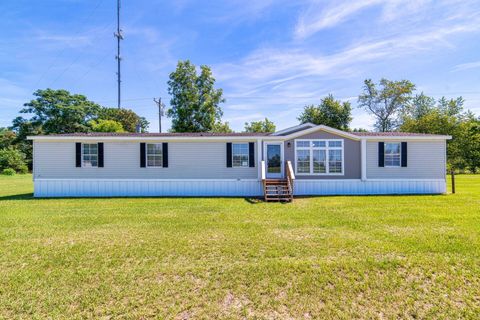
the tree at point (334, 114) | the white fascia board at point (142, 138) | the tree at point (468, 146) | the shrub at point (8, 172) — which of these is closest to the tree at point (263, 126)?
the tree at point (334, 114)

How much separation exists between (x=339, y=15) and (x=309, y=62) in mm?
4219

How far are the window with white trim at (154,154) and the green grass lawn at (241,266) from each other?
4721 mm

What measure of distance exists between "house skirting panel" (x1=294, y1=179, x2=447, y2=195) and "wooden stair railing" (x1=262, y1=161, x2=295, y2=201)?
890 mm

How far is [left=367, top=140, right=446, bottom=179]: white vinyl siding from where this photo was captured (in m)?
11.4

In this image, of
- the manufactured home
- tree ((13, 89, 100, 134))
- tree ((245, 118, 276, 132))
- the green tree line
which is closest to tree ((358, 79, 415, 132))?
the green tree line

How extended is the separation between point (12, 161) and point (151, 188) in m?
28.7

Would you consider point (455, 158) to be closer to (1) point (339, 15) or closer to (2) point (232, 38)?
(1) point (339, 15)

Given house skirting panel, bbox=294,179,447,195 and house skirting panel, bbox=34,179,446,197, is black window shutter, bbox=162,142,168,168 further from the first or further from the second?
house skirting panel, bbox=294,179,447,195

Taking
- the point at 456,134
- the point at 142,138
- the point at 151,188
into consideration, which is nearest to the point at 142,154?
the point at 142,138

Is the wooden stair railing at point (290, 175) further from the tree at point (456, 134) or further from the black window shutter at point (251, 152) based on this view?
the tree at point (456, 134)

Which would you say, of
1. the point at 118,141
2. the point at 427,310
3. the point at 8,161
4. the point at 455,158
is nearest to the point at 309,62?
the point at 118,141

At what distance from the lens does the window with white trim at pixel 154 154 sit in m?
11.5

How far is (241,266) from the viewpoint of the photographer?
384 centimetres

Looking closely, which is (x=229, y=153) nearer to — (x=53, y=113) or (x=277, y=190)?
(x=277, y=190)
